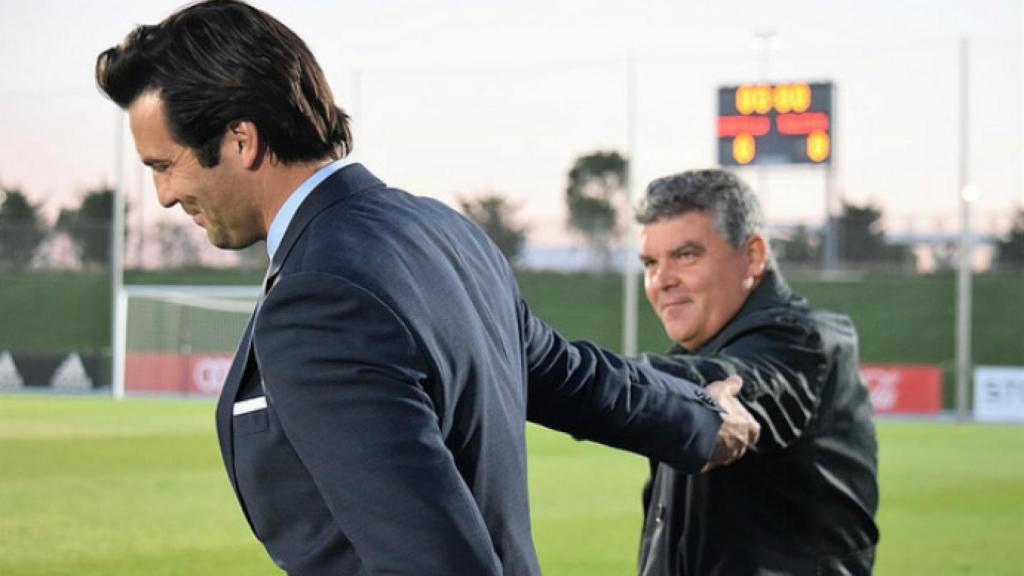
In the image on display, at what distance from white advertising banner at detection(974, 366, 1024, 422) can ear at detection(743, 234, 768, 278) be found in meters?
22.2

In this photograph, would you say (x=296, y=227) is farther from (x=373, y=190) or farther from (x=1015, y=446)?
(x=1015, y=446)

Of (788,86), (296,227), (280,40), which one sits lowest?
(296,227)

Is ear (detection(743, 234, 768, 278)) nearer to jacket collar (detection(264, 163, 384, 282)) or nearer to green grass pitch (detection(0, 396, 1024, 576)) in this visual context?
jacket collar (detection(264, 163, 384, 282))

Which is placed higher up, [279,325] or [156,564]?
[279,325]

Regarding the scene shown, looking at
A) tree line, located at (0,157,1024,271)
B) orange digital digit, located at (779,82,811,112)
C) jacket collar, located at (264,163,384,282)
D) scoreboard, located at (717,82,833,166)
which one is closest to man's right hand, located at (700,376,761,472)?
jacket collar, located at (264,163,384,282)

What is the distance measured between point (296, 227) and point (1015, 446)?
60.4 ft

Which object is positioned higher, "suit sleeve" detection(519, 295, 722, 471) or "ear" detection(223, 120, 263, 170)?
"ear" detection(223, 120, 263, 170)

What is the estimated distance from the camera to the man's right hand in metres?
2.84

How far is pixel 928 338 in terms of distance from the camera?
37.5 meters

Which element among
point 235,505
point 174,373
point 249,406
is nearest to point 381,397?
point 249,406

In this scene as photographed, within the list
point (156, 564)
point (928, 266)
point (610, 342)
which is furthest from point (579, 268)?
point (156, 564)

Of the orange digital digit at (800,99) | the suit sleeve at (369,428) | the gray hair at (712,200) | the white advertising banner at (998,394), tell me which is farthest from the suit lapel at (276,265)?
the white advertising banner at (998,394)

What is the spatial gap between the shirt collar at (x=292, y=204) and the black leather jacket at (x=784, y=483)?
4.04 feet

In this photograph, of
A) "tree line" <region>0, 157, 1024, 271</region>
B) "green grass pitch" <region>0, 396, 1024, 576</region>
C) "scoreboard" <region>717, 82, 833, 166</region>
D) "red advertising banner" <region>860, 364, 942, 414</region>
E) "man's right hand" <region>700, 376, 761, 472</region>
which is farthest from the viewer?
"tree line" <region>0, 157, 1024, 271</region>
